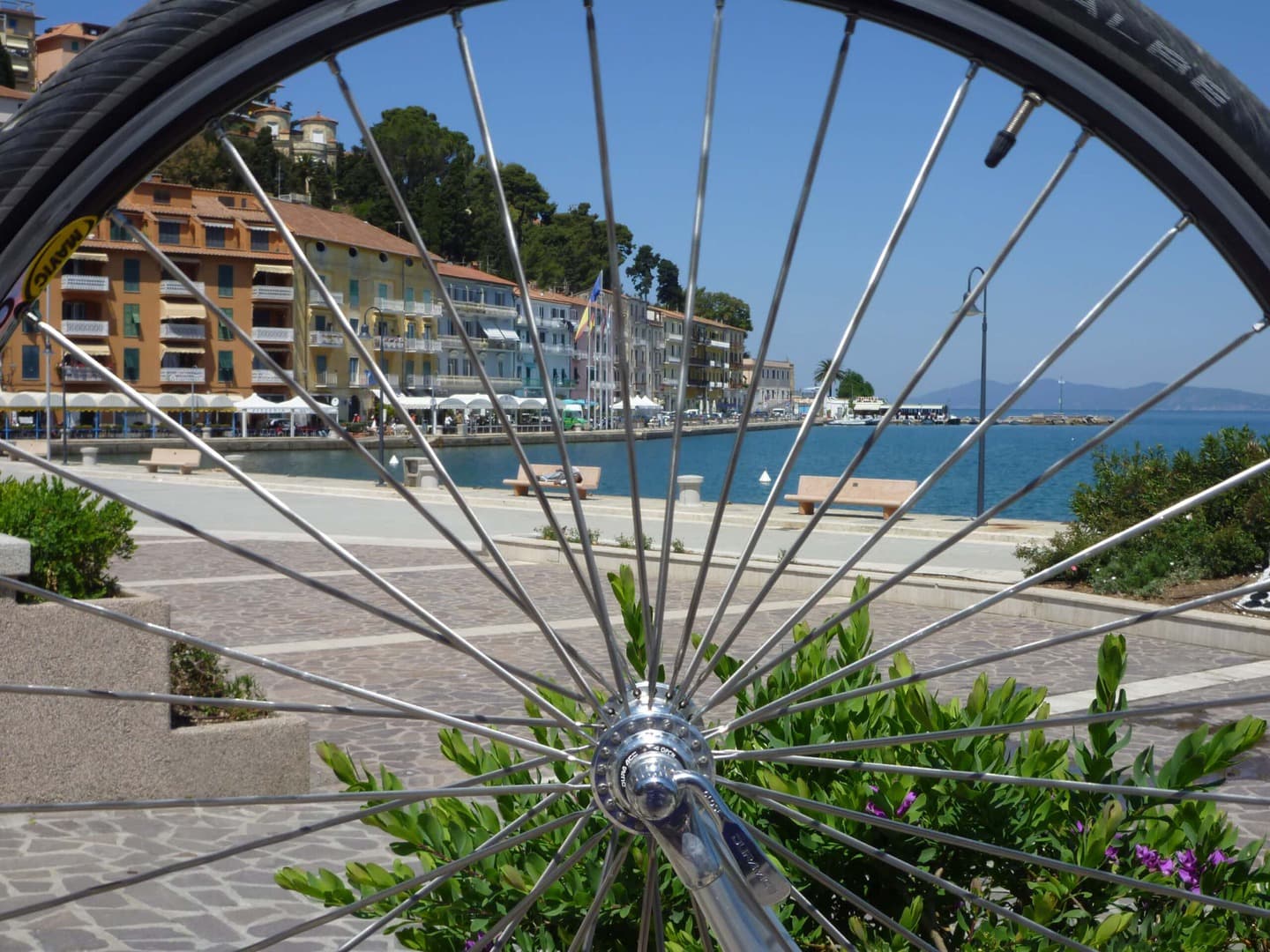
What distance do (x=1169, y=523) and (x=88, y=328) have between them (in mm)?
64915

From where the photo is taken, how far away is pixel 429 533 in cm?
2150

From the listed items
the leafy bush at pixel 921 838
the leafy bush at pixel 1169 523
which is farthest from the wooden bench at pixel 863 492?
the leafy bush at pixel 921 838

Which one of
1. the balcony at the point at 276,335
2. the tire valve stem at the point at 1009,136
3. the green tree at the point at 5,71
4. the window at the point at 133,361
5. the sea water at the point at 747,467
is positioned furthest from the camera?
the green tree at the point at 5,71

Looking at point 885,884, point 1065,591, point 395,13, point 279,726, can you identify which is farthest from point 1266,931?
point 1065,591

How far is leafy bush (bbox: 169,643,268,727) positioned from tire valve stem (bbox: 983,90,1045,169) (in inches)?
226

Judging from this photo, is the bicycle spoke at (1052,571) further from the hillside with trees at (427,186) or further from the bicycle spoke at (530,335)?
the hillside with trees at (427,186)

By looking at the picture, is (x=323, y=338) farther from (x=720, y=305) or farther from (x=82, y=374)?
(x=720, y=305)

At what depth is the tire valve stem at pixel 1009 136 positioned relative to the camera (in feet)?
5.16

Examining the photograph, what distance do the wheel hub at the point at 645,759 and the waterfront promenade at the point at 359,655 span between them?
10.4 ft

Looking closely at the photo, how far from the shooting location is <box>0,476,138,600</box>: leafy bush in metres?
6.92

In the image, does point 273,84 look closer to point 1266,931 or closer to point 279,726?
point 1266,931

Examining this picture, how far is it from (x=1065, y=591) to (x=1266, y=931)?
10818mm

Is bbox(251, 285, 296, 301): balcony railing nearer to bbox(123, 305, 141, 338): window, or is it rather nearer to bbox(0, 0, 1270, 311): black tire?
bbox(123, 305, 141, 338): window

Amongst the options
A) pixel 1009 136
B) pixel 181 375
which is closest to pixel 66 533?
pixel 1009 136
